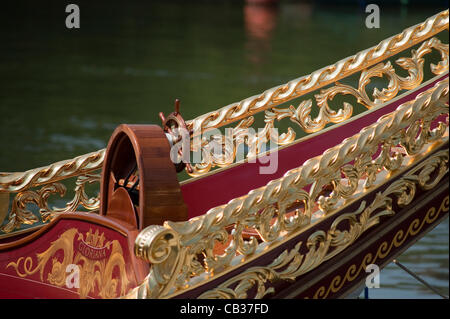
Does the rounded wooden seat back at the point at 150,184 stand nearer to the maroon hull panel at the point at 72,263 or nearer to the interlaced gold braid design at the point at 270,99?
the maroon hull panel at the point at 72,263

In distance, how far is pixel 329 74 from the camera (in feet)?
6.60

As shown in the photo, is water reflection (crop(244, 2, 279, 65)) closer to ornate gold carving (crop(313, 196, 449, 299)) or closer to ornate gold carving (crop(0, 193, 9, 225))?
ornate gold carving (crop(0, 193, 9, 225))

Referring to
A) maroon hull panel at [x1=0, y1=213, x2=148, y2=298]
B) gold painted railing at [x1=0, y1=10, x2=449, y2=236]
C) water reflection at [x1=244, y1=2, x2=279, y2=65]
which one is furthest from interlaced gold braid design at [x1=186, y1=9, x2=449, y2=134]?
water reflection at [x1=244, y1=2, x2=279, y2=65]

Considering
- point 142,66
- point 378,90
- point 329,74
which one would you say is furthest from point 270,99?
point 142,66

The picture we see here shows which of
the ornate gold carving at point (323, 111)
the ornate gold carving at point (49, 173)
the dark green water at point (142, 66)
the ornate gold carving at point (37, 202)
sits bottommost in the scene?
the ornate gold carving at point (37, 202)

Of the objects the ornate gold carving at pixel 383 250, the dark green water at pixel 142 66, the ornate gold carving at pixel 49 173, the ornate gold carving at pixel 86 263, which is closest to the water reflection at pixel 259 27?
the dark green water at pixel 142 66

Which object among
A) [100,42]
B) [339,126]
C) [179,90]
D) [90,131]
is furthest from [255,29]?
[339,126]

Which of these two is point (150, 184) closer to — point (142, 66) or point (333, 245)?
point (333, 245)

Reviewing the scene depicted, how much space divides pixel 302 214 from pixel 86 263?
46cm

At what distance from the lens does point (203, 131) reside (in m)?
1.97

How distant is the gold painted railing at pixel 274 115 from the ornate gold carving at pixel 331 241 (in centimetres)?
25

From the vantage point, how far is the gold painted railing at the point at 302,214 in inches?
50.8

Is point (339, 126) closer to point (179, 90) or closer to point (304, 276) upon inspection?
point (304, 276)

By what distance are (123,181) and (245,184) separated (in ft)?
1.57
